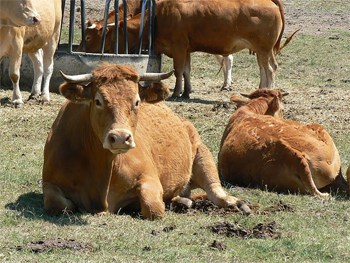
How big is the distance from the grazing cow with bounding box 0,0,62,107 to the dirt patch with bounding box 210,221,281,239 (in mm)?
7875

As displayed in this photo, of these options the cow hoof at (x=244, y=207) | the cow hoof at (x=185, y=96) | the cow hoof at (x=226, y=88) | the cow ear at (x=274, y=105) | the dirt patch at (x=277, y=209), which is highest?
the cow ear at (x=274, y=105)

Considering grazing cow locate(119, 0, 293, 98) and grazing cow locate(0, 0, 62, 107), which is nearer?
grazing cow locate(0, 0, 62, 107)

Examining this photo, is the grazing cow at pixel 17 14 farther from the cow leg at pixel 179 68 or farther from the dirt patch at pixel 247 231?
the dirt patch at pixel 247 231

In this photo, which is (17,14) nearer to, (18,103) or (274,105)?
(18,103)

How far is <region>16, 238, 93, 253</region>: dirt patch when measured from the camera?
7.09 metres

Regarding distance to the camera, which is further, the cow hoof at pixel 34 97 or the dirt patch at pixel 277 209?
the cow hoof at pixel 34 97

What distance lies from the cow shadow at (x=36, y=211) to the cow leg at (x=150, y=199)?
1.65 feet

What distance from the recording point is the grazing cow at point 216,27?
18.8 meters

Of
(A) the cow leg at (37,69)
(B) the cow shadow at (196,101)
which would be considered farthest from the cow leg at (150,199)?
(B) the cow shadow at (196,101)

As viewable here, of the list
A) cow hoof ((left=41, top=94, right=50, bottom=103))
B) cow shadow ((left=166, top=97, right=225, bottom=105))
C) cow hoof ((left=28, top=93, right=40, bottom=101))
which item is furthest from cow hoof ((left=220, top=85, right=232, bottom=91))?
cow hoof ((left=28, top=93, right=40, bottom=101))

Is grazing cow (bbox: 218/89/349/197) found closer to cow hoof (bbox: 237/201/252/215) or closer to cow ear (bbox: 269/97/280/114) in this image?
cow ear (bbox: 269/97/280/114)

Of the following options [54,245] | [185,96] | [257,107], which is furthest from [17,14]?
[54,245]

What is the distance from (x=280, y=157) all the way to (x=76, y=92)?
8.61 ft

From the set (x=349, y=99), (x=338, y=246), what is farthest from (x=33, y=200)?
(x=349, y=99)
